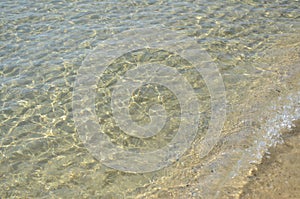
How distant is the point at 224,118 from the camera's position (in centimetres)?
776

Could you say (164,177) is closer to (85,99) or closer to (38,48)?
(85,99)

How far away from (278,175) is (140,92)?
3748 mm

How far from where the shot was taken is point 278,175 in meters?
6.10

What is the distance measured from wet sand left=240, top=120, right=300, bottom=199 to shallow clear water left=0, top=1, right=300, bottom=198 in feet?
0.62

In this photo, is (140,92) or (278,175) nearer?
(278,175)

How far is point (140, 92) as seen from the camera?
867 cm

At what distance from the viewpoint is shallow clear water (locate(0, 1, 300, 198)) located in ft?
21.4

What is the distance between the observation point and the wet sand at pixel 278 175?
229 inches

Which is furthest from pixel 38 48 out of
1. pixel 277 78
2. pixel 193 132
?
pixel 277 78

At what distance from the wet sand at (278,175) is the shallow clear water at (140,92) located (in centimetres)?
19

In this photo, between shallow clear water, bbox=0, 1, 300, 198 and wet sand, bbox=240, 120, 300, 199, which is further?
shallow clear water, bbox=0, 1, 300, 198

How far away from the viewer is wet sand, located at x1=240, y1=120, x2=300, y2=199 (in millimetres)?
5813

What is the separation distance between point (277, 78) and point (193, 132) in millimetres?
2735

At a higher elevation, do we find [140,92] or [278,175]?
[140,92]
